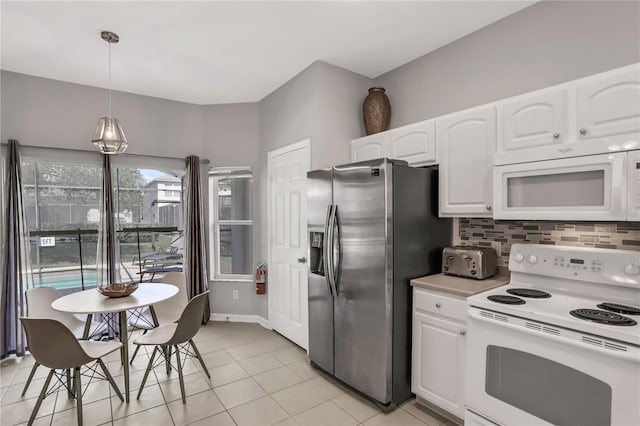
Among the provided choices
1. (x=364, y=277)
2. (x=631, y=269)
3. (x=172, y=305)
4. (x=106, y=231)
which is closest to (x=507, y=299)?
(x=631, y=269)

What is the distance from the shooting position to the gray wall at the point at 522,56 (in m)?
1.95

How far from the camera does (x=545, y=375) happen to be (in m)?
1.58

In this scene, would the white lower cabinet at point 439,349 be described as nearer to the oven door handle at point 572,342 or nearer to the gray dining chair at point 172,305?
the oven door handle at point 572,342

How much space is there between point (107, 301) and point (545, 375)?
2.85 metres

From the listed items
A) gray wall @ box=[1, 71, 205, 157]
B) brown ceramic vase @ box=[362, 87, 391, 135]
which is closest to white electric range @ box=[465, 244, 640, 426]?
brown ceramic vase @ box=[362, 87, 391, 135]

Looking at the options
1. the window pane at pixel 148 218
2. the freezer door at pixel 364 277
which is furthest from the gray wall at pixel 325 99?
the freezer door at pixel 364 277

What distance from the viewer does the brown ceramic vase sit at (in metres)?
3.08

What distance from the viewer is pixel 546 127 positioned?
1.91 meters

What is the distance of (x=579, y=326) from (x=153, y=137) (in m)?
4.21

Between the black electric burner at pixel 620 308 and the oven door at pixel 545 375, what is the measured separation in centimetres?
35

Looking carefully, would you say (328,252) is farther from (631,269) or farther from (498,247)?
(631,269)

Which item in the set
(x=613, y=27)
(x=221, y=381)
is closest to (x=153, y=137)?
(x=221, y=381)

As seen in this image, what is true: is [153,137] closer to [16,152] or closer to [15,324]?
[16,152]

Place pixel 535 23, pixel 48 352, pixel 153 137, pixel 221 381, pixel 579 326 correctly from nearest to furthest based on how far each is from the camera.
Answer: pixel 579 326
pixel 48 352
pixel 535 23
pixel 221 381
pixel 153 137
